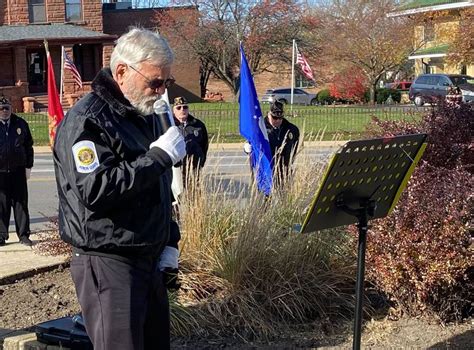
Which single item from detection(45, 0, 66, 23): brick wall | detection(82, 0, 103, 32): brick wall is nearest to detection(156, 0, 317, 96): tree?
detection(82, 0, 103, 32): brick wall

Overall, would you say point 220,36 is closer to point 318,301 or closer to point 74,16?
point 74,16

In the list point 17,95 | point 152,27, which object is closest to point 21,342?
point 17,95

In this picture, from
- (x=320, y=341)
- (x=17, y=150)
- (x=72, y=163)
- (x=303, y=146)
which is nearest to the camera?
(x=72, y=163)

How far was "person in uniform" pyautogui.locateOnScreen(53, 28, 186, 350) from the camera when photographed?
3.16 meters

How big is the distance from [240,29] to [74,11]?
28.3 ft

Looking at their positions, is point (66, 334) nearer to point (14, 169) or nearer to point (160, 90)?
point (160, 90)

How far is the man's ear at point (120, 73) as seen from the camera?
10.9 ft

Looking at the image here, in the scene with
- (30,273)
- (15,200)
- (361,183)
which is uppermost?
(361,183)

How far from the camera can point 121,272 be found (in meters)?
3.31

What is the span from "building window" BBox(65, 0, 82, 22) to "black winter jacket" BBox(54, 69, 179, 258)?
128 ft

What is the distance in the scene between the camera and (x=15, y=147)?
9.00 meters

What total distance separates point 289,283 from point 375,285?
60 cm

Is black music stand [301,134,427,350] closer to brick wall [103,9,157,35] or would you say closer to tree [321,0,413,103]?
tree [321,0,413,103]

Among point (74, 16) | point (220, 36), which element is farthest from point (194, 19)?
point (74, 16)
